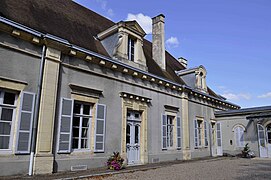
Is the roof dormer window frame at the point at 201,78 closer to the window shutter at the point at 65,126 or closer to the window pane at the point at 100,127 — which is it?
the window pane at the point at 100,127

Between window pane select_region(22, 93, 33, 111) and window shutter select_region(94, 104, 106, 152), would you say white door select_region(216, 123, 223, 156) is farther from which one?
window pane select_region(22, 93, 33, 111)

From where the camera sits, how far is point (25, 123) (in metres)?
6.31

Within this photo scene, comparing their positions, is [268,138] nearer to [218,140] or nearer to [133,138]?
[218,140]

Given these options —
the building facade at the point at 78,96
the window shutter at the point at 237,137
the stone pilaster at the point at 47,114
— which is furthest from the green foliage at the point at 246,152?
the stone pilaster at the point at 47,114

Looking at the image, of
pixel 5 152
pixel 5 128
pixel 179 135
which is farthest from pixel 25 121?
pixel 179 135

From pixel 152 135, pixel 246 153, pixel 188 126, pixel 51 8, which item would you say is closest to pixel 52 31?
pixel 51 8

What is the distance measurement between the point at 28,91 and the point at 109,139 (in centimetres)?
337

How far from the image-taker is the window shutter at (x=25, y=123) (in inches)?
242

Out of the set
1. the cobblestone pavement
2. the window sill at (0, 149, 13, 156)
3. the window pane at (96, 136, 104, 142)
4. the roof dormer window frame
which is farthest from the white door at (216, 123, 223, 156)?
the window sill at (0, 149, 13, 156)

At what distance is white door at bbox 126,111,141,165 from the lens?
9.52m

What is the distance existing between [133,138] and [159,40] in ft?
21.4

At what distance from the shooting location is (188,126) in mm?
12766

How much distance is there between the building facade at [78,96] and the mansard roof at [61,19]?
45 millimetres

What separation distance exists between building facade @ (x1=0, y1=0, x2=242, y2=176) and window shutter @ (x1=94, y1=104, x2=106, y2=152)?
34 mm
